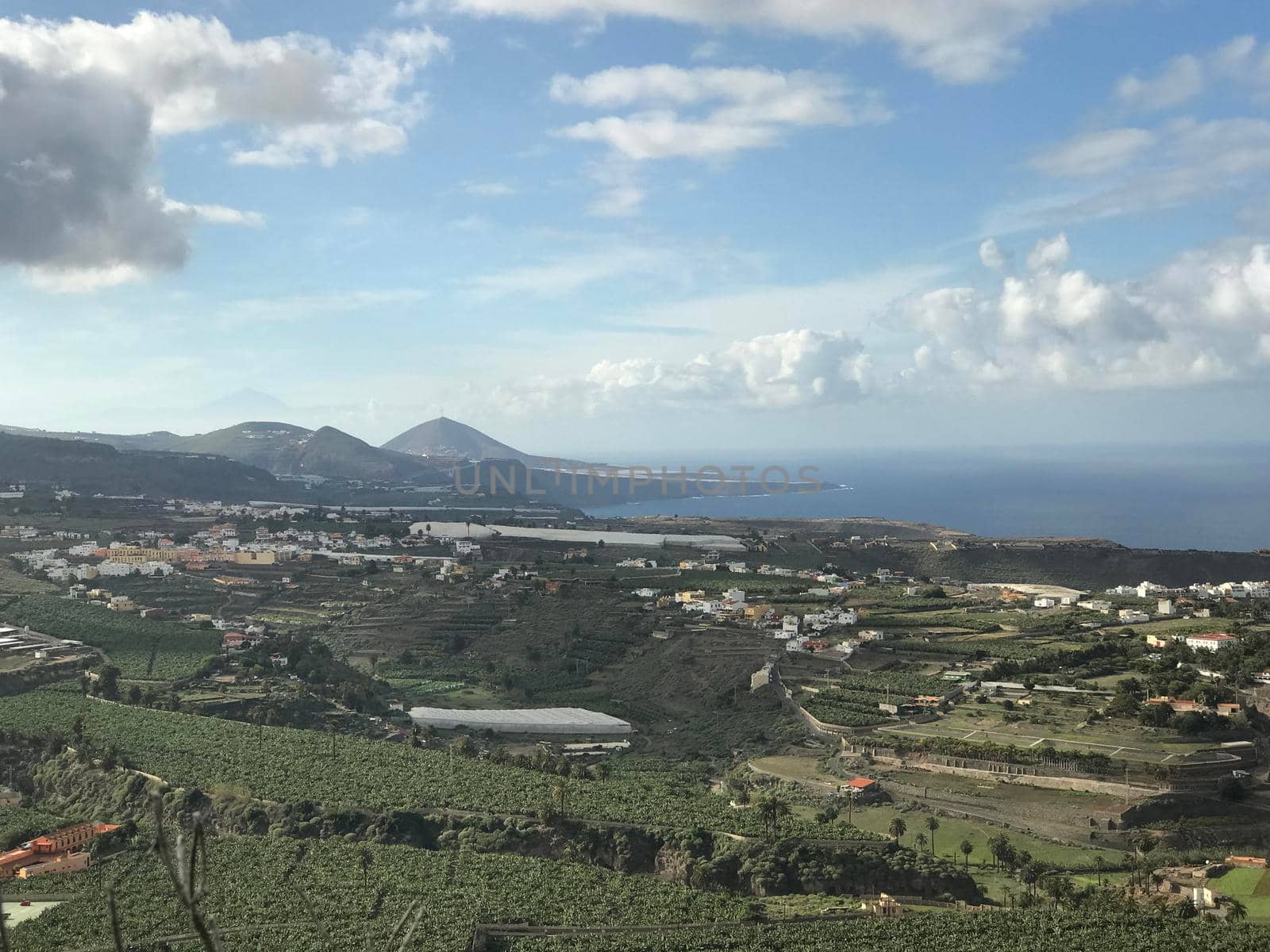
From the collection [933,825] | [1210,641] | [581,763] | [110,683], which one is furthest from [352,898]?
[1210,641]

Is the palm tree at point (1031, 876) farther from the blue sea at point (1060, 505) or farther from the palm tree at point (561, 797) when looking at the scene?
the blue sea at point (1060, 505)

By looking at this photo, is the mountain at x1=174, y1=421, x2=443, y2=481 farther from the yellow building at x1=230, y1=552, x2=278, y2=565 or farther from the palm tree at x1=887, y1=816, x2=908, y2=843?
the palm tree at x1=887, y1=816, x2=908, y2=843

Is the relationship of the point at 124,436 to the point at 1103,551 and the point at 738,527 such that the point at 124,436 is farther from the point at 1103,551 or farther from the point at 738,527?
the point at 1103,551

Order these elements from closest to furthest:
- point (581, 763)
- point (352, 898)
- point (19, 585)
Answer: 1. point (352, 898)
2. point (581, 763)
3. point (19, 585)

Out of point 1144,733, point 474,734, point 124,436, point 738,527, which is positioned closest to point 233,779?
point 474,734

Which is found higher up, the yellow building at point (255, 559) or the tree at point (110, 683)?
the yellow building at point (255, 559)

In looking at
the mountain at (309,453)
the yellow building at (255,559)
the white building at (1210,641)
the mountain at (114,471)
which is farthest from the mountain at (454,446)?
the white building at (1210,641)

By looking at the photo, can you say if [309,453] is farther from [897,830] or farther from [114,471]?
[897,830]
